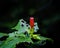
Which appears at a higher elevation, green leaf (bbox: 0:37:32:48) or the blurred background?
the blurred background

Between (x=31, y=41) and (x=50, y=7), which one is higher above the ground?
(x=50, y=7)

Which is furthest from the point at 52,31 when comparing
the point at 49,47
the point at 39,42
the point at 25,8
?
the point at 39,42

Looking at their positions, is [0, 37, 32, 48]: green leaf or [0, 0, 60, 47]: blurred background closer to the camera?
[0, 37, 32, 48]: green leaf

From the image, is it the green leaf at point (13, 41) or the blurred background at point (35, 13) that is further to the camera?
the blurred background at point (35, 13)

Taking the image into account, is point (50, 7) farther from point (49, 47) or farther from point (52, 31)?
point (49, 47)

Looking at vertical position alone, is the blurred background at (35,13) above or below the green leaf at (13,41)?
above

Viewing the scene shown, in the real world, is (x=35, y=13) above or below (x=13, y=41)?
above

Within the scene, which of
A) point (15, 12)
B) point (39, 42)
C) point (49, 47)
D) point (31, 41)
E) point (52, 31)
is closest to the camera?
point (31, 41)

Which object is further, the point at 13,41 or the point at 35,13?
the point at 35,13
